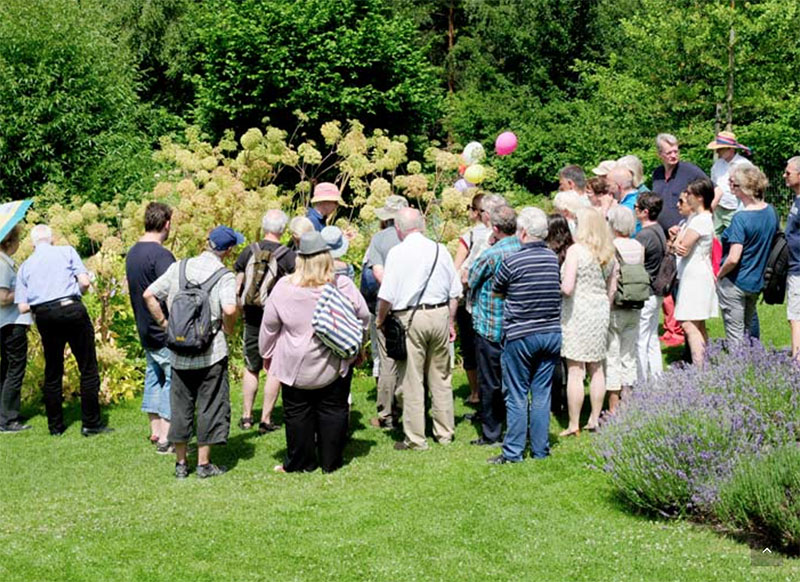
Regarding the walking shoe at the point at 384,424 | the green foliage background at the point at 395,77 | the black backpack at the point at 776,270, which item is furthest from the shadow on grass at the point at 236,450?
the green foliage background at the point at 395,77

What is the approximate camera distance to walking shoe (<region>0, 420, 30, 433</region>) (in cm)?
875

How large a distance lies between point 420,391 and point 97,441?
9.84 feet

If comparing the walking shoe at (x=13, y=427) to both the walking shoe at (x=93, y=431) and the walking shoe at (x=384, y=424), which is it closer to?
the walking shoe at (x=93, y=431)

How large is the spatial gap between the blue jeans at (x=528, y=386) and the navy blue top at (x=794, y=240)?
2.43m

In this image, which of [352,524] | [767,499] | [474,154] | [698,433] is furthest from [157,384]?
[474,154]

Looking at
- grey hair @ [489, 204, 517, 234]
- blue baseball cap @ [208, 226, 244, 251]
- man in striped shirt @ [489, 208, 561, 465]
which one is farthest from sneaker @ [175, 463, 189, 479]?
grey hair @ [489, 204, 517, 234]

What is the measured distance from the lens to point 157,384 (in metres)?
7.75

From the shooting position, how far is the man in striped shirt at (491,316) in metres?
7.19

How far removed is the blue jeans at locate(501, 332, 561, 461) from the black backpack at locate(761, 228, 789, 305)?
2287mm

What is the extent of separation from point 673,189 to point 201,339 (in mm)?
4896

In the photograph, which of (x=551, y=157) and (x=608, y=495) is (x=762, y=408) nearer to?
(x=608, y=495)

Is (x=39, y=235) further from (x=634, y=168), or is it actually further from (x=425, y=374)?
(x=634, y=168)

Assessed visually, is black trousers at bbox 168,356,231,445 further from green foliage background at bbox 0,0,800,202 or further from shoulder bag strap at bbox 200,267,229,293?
green foliage background at bbox 0,0,800,202

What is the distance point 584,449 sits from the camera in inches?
281
